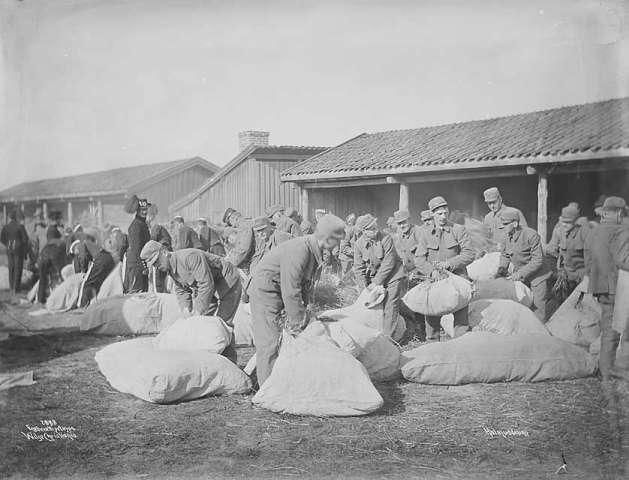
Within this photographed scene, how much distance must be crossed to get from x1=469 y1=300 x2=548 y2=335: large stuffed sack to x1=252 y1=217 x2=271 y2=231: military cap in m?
2.20

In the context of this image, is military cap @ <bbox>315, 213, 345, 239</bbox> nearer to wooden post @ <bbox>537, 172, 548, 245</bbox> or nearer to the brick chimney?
the brick chimney

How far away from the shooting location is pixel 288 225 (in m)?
5.87

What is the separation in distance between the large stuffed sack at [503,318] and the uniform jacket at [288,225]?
1.84 m

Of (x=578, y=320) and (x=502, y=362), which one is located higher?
(x=578, y=320)

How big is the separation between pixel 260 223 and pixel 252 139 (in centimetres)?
159

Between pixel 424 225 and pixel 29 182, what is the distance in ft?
11.5

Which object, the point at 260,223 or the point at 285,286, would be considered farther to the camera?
the point at 260,223

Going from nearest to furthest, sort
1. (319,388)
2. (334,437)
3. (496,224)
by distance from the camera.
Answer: (334,437)
(319,388)
(496,224)

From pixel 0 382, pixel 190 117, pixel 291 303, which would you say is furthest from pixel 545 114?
pixel 0 382

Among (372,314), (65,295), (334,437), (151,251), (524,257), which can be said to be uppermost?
(151,251)

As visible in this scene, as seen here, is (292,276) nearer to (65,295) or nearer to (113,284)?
(113,284)

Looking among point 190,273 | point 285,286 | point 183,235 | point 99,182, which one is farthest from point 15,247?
point 285,286

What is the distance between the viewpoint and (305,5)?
3988 mm

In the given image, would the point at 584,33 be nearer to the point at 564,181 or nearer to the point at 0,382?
the point at 564,181
